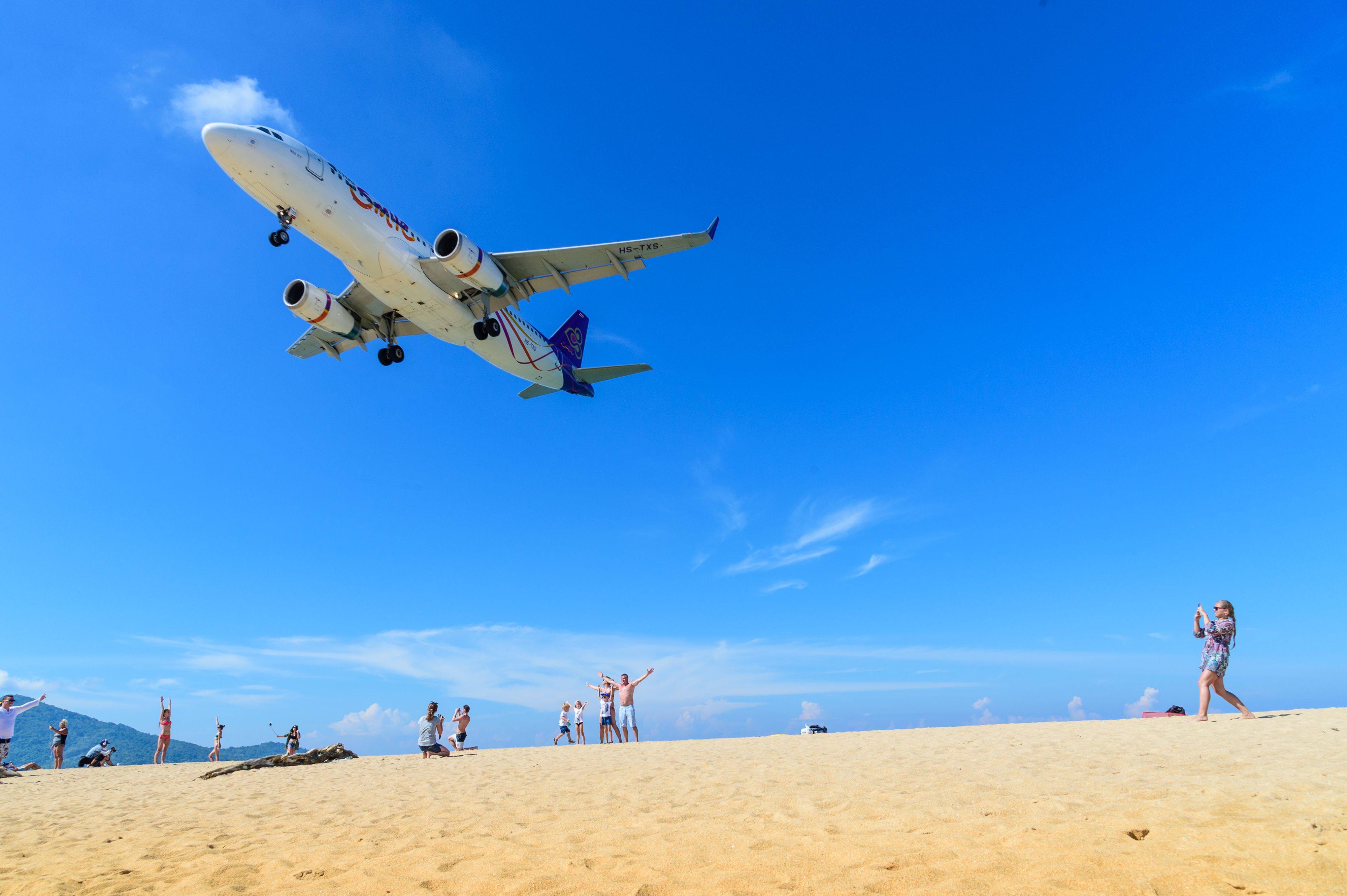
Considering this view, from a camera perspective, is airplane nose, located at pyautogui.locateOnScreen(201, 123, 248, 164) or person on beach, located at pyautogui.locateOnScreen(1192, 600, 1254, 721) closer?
person on beach, located at pyautogui.locateOnScreen(1192, 600, 1254, 721)

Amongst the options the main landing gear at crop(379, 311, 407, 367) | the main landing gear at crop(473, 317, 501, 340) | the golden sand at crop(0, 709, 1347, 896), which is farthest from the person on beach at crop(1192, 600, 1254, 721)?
the main landing gear at crop(379, 311, 407, 367)

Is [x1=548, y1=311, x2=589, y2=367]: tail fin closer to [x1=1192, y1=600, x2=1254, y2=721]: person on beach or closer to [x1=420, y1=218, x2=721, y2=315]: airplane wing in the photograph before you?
[x1=420, y1=218, x2=721, y2=315]: airplane wing

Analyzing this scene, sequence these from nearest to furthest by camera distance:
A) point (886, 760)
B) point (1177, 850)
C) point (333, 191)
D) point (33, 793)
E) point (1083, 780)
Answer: point (1177, 850) → point (1083, 780) → point (886, 760) → point (33, 793) → point (333, 191)

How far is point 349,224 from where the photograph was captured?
18984 mm

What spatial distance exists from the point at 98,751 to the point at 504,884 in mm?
22281

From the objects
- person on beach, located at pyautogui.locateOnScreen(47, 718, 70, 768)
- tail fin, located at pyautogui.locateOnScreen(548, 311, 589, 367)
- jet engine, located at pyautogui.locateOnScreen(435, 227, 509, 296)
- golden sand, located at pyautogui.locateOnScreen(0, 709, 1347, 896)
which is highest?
tail fin, located at pyautogui.locateOnScreen(548, 311, 589, 367)

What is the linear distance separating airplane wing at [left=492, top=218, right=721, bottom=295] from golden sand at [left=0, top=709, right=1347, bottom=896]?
54.9 ft

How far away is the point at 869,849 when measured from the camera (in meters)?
4.91

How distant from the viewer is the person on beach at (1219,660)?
11.9 meters

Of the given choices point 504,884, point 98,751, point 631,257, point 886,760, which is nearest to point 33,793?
point 98,751

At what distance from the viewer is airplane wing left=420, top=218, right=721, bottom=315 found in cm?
2184

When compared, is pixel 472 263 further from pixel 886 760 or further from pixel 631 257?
pixel 886 760

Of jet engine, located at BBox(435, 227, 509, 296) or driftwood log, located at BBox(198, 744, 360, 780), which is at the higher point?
jet engine, located at BBox(435, 227, 509, 296)

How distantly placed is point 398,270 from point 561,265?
18.9 ft
